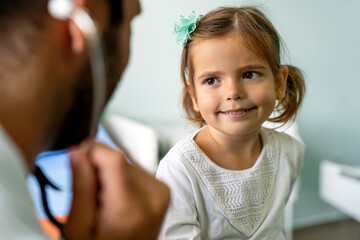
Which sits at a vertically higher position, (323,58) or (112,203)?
(112,203)

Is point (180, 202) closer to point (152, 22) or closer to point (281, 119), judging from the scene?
point (281, 119)

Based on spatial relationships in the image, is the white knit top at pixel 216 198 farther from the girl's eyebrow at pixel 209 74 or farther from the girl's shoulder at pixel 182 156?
the girl's eyebrow at pixel 209 74

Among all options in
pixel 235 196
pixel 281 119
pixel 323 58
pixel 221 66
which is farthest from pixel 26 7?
pixel 323 58

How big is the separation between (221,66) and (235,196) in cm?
21

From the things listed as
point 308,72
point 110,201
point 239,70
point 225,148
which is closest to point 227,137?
point 225,148

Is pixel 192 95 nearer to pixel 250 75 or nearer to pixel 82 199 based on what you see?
pixel 250 75

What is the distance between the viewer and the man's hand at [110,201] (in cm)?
36

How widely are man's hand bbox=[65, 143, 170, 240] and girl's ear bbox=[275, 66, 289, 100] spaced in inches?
14.9

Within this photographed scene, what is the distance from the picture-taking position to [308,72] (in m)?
1.48

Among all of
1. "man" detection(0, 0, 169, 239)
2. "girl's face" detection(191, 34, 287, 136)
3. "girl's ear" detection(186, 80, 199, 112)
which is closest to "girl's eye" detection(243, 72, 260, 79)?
"girl's face" detection(191, 34, 287, 136)

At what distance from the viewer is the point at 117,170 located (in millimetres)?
370

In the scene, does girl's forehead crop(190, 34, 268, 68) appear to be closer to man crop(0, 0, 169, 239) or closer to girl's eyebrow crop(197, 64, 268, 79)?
girl's eyebrow crop(197, 64, 268, 79)

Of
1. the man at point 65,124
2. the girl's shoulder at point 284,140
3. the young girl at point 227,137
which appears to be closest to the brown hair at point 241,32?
the young girl at point 227,137

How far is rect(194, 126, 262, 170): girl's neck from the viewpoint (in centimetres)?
66
